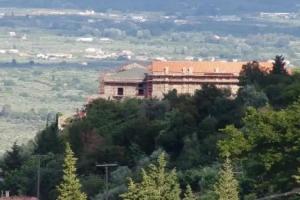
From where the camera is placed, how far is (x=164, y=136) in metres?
52.7

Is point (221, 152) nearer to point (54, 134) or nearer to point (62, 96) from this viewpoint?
point (54, 134)

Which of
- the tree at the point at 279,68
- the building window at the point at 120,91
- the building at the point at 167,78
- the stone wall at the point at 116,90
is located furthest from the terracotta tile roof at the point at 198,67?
the tree at the point at 279,68

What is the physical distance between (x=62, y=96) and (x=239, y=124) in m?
94.9

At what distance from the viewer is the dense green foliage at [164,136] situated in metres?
43.9

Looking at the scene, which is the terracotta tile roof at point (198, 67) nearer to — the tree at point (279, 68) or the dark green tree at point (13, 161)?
the tree at point (279, 68)

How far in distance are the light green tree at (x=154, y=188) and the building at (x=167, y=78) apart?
1774 inches

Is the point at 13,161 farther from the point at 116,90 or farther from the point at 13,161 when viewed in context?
the point at 116,90

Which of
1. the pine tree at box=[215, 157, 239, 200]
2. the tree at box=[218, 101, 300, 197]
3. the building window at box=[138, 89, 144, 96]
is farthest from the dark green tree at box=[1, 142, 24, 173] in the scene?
the pine tree at box=[215, 157, 239, 200]

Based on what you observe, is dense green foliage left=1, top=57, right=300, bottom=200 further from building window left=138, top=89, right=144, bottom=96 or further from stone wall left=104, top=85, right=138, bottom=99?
building window left=138, top=89, right=144, bottom=96

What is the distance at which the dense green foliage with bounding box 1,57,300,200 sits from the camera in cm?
4394

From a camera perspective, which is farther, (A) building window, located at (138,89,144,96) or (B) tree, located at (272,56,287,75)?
(A) building window, located at (138,89,144,96)

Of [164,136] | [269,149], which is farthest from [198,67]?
[269,149]

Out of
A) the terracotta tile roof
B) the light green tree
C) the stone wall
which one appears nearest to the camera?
the light green tree

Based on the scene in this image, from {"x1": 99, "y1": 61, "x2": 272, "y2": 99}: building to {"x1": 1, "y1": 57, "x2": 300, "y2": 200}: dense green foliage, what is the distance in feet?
45.5
